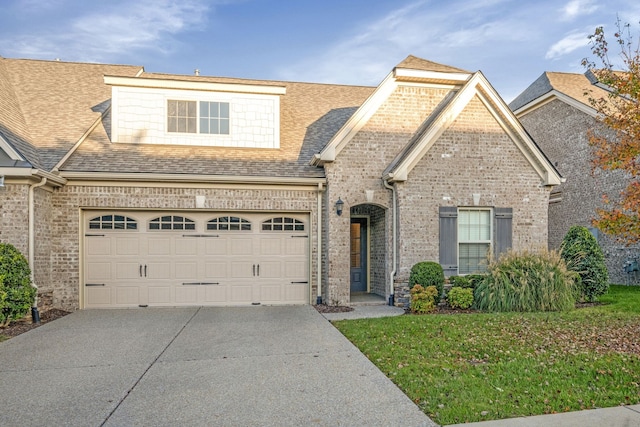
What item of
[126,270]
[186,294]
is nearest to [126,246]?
[126,270]

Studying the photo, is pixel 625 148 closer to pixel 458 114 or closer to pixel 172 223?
pixel 458 114

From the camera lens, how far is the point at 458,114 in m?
11.1

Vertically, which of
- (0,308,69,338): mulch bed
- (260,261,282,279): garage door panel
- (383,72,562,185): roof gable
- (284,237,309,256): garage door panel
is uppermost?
(383,72,562,185): roof gable

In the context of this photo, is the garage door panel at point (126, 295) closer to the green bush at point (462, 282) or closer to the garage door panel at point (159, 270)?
the garage door panel at point (159, 270)

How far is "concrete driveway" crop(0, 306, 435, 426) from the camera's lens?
4.13m

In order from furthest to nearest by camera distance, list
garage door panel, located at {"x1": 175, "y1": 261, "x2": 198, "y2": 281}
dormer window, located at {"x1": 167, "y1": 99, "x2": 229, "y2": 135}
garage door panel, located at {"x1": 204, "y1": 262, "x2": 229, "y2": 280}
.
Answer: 1. dormer window, located at {"x1": 167, "y1": 99, "x2": 229, "y2": 135}
2. garage door panel, located at {"x1": 204, "y1": 262, "x2": 229, "y2": 280}
3. garage door panel, located at {"x1": 175, "y1": 261, "x2": 198, "y2": 281}

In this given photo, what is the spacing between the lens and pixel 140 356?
6195mm

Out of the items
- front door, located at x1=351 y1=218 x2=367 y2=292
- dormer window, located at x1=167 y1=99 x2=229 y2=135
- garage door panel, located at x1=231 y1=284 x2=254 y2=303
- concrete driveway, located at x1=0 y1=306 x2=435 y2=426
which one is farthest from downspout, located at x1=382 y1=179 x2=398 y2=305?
dormer window, located at x1=167 y1=99 x2=229 y2=135

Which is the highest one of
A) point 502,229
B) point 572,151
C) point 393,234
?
point 572,151

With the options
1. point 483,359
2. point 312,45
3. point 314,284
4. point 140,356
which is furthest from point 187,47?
point 483,359

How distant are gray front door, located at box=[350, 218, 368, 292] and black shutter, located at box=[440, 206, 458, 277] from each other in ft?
8.81

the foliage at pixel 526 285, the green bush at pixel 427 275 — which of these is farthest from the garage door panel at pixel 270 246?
the foliage at pixel 526 285

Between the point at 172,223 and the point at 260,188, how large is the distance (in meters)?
2.36

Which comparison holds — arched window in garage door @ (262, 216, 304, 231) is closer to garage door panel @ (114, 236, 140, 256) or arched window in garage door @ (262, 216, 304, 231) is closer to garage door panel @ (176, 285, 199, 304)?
garage door panel @ (176, 285, 199, 304)
